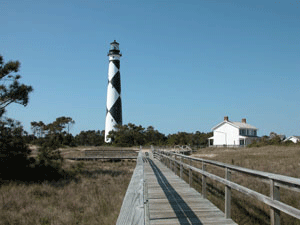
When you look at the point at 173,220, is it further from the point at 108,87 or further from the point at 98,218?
the point at 108,87

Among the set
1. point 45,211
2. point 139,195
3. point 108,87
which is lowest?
point 45,211

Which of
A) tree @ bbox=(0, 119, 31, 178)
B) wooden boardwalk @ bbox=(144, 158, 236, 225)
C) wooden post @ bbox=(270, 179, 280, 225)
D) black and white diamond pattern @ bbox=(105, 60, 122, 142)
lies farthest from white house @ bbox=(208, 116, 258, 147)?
wooden post @ bbox=(270, 179, 280, 225)

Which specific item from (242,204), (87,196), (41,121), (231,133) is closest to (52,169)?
(87,196)

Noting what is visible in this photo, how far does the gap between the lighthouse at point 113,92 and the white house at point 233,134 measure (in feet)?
60.4

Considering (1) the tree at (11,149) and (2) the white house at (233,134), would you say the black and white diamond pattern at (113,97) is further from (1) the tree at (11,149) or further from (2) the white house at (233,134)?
(1) the tree at (11,149)

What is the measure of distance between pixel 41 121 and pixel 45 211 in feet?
227

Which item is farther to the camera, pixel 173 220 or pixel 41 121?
pixel 41 121

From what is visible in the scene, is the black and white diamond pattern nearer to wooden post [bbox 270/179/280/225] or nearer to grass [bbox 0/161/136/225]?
grass [bbox 0/161/136/225]

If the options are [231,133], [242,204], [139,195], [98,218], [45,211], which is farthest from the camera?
[231,133]

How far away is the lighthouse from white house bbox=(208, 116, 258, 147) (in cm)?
1841

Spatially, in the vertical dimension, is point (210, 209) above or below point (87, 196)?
above

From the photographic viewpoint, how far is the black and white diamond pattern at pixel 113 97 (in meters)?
52.6

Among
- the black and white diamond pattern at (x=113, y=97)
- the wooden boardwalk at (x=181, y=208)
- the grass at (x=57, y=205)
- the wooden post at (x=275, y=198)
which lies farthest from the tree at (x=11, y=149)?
the black and white diamond pattern at (x=113, y=97)

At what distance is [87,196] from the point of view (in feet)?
41.4
